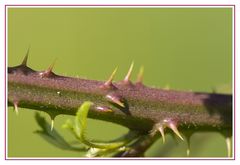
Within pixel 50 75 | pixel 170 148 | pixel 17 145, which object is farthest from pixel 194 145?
pixel 50 75

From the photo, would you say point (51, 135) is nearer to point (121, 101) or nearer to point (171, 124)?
point (121, 101)

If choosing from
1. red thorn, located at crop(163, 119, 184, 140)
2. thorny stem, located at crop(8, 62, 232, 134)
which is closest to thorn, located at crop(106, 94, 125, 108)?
thorny stem, located at crop(8, 62, 232, 134)

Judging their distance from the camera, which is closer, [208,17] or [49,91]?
[49,91]

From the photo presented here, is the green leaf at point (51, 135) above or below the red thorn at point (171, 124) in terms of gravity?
below

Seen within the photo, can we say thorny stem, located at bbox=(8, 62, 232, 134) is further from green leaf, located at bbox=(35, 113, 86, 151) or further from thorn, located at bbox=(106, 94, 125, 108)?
green leaf, located at bbox=(35, 113, 86, 151)

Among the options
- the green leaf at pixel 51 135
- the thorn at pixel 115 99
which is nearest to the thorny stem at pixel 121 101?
the thorn at pixel 115 99

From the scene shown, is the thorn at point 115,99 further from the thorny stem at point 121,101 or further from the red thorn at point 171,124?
the red thorn at point 171,124

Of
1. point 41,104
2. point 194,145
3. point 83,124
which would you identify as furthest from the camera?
point 194,145

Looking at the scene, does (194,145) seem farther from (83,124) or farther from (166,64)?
(166,64)
